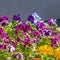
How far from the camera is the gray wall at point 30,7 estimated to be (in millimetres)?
7355

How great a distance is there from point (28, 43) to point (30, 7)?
5240 millimetres

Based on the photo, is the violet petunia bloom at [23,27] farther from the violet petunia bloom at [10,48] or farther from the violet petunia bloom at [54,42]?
the violet petunia bloom at [10,48]

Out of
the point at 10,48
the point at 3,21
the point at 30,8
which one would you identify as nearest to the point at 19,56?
the point at 10,48

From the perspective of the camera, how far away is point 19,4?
24.7ft

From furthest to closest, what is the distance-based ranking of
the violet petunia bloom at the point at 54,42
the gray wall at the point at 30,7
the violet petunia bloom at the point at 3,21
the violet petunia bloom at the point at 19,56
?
the gray wall at the point at 30,7 < the violet petunia bloom at the point at 3,21 < the violet petunia bloom at the point at 54,42 < the violet petunia bloom at the point at 19,56

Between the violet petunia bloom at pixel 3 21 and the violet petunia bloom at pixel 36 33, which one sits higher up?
the violet petunia bloom at pixel 3 21

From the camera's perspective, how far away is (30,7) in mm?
7613

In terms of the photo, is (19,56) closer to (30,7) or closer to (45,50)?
(45,50)

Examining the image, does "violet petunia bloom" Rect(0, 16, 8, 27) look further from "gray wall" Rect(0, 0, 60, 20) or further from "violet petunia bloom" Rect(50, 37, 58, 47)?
"gray wall" Rect(0, 0, 60, 20)

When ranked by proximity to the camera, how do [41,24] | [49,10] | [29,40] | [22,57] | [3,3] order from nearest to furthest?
[22,57] < [29,40] < [41,24] < [3,3] < [49,10]

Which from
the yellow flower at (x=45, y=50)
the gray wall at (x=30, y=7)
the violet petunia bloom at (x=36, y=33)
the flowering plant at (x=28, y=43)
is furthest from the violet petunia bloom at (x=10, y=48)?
the gray wall at (x=30, y=7)

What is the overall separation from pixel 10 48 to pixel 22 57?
11 cm

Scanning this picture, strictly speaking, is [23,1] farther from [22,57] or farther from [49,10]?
[22,57]

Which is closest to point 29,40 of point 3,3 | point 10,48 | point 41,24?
point 10,48
